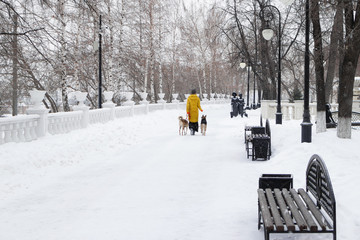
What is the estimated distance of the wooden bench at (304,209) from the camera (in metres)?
3.78

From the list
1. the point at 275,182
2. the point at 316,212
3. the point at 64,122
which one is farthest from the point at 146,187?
the point at 64,122

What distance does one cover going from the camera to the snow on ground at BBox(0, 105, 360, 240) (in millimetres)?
4797

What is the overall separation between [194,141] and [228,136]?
2189mm

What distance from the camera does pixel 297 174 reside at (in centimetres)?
778

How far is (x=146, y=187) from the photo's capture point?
7066 millimetres

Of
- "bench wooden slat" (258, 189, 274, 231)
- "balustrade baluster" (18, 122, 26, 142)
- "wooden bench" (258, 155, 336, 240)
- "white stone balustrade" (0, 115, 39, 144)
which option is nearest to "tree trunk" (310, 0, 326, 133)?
"wooden bench" (258, 155, 336, 240)

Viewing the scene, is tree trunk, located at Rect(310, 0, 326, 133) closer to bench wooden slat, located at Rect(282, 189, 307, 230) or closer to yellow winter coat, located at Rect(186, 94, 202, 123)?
yellow winter coat, located at Rect(186, 94, 202, 123)

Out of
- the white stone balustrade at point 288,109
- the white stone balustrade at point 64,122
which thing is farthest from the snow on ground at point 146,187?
the white stone balustrade at point 288,109

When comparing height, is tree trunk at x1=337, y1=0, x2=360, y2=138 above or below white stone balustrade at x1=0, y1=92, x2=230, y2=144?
above

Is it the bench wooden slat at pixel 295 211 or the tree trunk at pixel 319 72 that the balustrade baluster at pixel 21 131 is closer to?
the bench wooden slat at pixel 295 211

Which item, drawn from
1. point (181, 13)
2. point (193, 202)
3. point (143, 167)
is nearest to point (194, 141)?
point (143, 167)

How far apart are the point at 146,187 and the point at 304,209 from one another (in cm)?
348

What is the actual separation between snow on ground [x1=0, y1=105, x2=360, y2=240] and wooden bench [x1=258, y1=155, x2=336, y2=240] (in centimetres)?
37

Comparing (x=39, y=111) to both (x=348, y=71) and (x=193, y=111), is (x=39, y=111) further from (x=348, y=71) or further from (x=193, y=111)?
(x=348, y=71)
